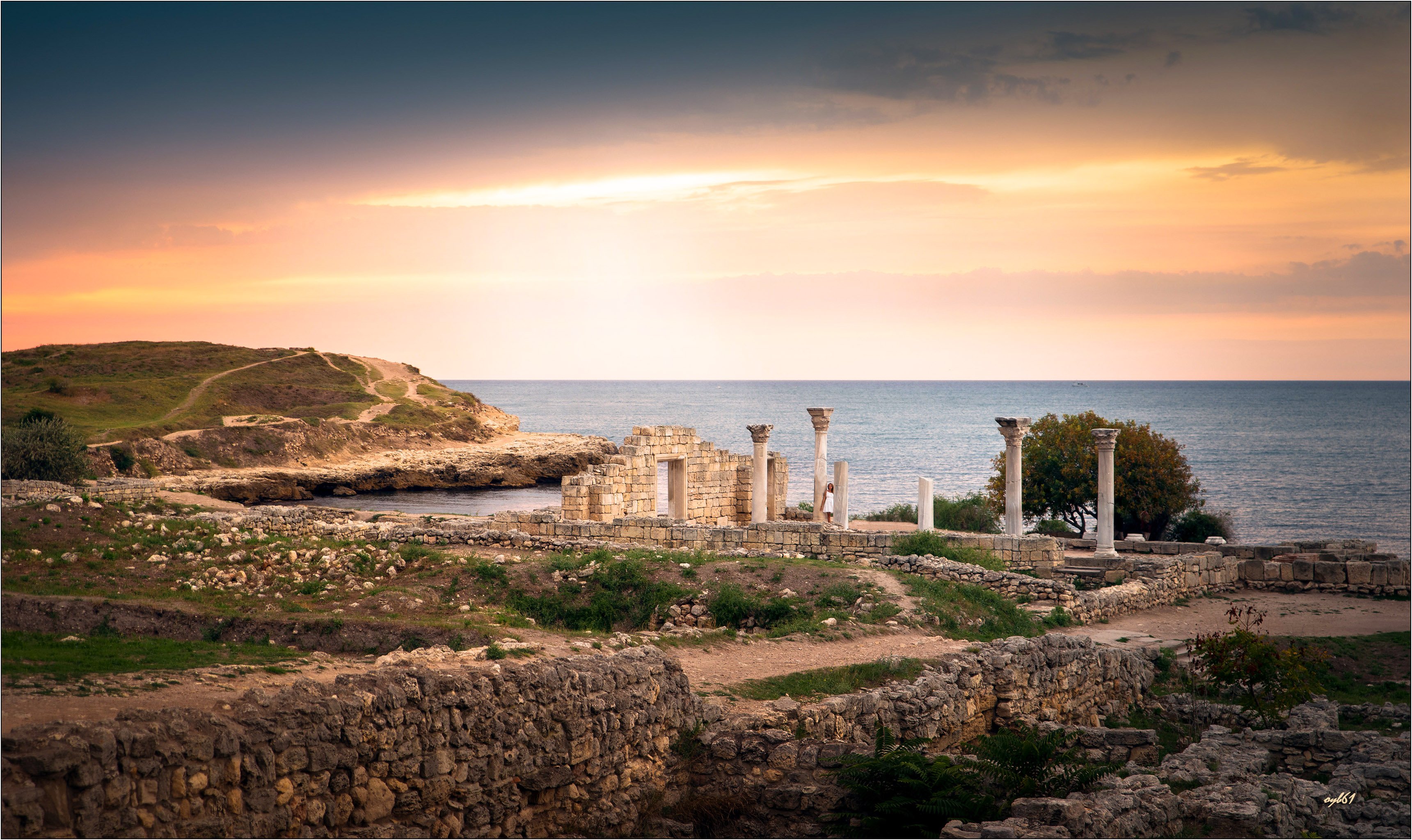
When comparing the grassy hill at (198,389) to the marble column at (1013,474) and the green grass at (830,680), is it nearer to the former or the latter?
the marble column at (1013,474)

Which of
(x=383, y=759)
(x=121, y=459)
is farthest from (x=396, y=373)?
(x=383, y=759)

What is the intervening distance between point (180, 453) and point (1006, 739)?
56485 millimetres

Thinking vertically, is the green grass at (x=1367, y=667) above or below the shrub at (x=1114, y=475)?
below

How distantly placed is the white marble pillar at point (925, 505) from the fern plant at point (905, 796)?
1694 cm

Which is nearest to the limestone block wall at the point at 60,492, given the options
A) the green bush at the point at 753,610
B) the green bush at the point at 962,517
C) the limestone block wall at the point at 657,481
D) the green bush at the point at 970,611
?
the limestone block wall at the point at 657,481

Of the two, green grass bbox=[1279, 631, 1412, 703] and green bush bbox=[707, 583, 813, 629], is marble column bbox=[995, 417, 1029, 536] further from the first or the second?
green bush bbox=[707, 583, 813, 629]

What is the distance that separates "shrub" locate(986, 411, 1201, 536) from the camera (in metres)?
30.7

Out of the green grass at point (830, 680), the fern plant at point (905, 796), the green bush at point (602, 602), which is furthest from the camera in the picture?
the green bush at point (602, 602)

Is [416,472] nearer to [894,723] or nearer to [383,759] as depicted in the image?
[894,723]

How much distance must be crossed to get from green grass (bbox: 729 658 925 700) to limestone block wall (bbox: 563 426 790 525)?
13330mm

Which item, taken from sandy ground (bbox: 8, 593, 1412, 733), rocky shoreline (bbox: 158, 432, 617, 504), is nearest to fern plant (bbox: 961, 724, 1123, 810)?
sandy ground (bbox: 8, 593, 1412, 733)

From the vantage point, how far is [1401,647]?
17.0 m

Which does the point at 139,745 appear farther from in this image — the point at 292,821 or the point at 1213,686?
the point at 1213,686

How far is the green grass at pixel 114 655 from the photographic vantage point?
28.4 ft
